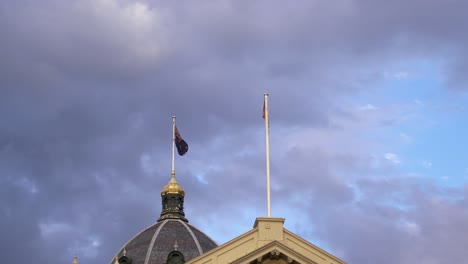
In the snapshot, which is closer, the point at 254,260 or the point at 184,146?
the point at 254,260

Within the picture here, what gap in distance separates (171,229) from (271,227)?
37078 mm

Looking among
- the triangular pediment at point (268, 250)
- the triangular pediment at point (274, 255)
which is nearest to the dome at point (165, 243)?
the triangular pediment at point (268, 250)

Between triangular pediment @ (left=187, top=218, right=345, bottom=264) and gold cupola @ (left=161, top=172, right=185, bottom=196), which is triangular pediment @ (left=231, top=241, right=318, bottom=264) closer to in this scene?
triangular pediment @ (left=187, top=218, right=345, bottom=264)

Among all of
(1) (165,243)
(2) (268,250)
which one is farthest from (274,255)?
(1) (165,243)

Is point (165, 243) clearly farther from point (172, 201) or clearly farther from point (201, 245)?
point (172, 201)

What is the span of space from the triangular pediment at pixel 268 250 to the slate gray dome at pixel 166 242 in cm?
2750

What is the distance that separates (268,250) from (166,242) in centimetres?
3573

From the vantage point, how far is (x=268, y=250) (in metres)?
43.2

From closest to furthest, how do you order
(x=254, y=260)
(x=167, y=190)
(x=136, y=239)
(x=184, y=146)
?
(x=254, y=260), (x=184, y=146), (x=136, y=239), (x=167, y=190)

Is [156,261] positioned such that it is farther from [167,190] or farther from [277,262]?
[277,262]

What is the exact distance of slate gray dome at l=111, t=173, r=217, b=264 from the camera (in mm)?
75875

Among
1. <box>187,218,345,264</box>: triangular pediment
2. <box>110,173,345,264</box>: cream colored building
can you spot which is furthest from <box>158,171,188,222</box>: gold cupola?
<box>187,218,345,264</box>: triangular pediment

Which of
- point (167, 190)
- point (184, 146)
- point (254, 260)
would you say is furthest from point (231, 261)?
point (167, 190)

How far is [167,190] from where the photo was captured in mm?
90062
